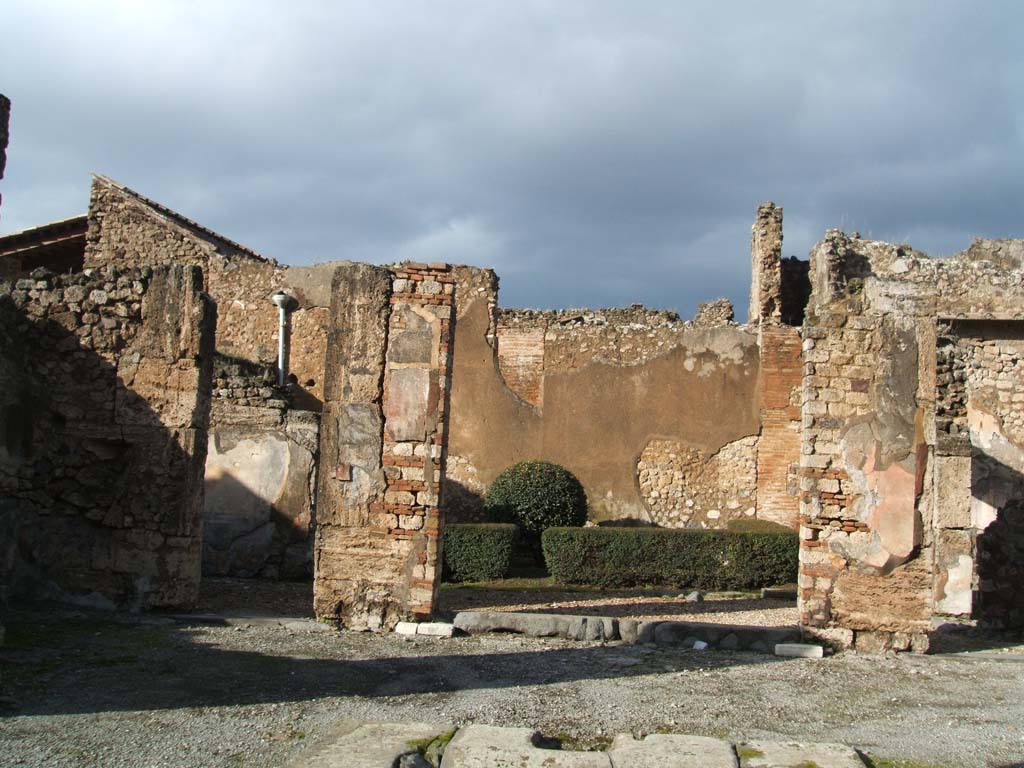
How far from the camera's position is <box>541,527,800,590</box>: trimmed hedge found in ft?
42.0

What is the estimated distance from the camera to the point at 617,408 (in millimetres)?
18469

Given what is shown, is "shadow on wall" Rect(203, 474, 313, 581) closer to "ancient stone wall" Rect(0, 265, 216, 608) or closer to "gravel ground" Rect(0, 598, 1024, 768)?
"ancient stone wall" Rect(0, 265, 216, 608)

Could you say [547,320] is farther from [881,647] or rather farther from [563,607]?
[881,647]

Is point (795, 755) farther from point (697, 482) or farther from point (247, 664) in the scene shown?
point (697, 482)

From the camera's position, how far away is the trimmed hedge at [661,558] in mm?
12789

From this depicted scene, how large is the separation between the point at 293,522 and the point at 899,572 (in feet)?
23.9

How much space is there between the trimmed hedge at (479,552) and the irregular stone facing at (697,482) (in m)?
5.65

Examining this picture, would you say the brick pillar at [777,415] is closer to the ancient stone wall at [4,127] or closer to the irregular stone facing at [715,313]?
the irregular stone facing at [715,313]

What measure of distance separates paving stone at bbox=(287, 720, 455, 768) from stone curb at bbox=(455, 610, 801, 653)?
3040 mm

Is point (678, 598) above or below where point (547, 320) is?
below

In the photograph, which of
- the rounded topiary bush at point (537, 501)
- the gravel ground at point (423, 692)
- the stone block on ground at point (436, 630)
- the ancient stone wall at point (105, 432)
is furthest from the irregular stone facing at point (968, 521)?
the ancient stone wall at point (105, 432)

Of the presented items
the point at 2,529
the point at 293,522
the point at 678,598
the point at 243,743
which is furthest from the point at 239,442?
the point at 243,743

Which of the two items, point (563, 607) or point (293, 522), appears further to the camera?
point (293, 522)

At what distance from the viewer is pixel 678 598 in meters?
11.6
